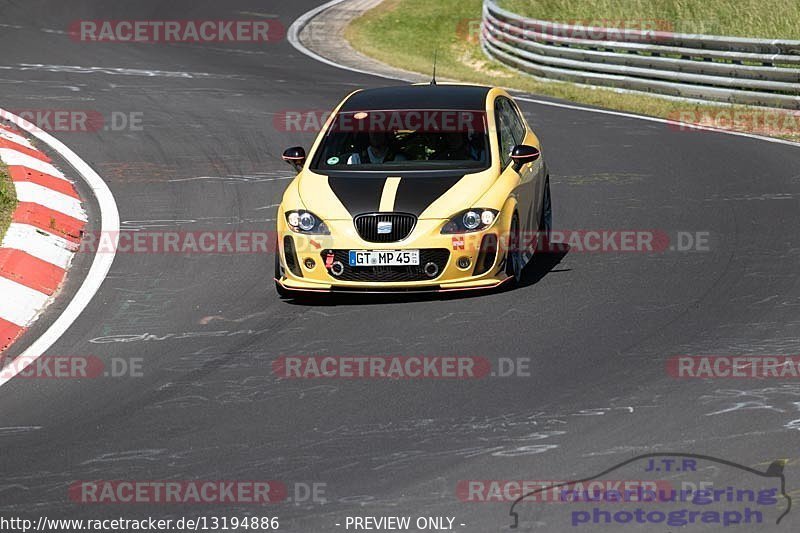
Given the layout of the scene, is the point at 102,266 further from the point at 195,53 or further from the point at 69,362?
the point at 195,53

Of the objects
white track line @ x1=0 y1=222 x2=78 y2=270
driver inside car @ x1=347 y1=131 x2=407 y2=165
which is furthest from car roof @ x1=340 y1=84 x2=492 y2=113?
white track line @ x1=0 y1=222 x2=78 y2=270

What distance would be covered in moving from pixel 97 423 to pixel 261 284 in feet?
10.8

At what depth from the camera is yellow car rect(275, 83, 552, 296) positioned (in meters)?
10.5

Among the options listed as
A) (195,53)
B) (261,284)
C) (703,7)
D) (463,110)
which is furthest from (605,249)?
(703,7)

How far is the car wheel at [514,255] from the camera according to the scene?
1086 centimetres

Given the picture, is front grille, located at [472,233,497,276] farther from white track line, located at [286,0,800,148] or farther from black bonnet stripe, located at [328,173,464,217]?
white track line, located at [286,0,800,148]

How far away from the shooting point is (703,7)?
1201 inches

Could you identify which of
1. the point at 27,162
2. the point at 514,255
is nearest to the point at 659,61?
the point at 27,162

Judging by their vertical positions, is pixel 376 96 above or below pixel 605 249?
above

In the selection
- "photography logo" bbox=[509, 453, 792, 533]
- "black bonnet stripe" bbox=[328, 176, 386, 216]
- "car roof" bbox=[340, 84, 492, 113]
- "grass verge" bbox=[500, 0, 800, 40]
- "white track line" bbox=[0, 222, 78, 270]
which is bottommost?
"photography logo" bbox=[509, 453, 792, 533]

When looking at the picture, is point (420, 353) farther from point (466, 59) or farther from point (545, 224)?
point (466, 59)

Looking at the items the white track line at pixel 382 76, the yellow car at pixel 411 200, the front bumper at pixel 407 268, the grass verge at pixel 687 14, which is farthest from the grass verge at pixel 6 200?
the grass verge at pixel 687 14

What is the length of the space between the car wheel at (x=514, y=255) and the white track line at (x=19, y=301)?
3469mm

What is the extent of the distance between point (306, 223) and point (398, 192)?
72 cm
